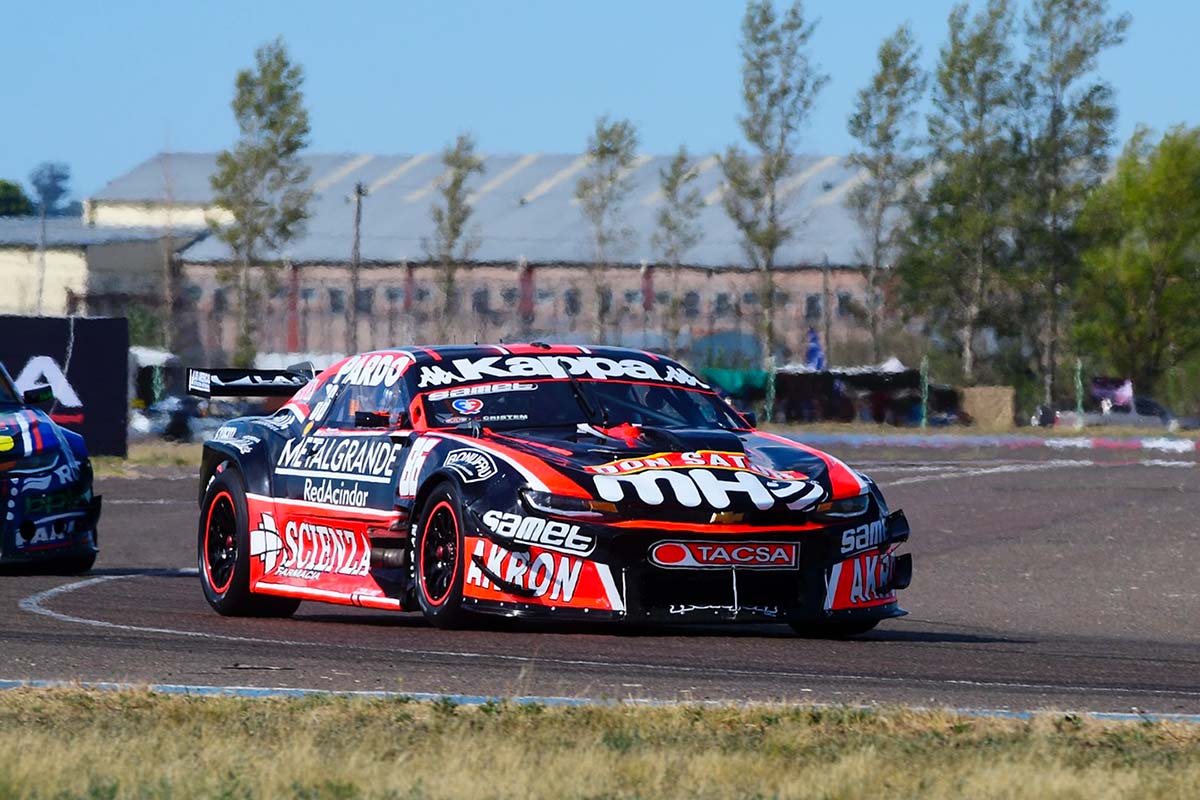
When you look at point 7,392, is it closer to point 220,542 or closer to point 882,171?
point 220,542

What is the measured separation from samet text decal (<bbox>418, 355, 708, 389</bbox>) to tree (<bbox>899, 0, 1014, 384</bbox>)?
2061 inches

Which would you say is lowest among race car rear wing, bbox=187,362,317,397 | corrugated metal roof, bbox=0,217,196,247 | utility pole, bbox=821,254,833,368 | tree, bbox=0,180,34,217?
race car rear wing, bbox=187,362,317,397

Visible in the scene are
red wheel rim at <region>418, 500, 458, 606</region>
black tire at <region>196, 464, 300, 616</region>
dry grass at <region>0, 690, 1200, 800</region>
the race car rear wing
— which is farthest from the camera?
the race car rear wing

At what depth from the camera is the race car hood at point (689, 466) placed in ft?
28.3

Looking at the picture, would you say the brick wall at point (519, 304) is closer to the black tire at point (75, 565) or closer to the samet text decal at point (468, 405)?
the black tire at point (75, 565)

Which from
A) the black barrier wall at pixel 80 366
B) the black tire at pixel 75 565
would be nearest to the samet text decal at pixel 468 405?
the black tire at pixel 75 565

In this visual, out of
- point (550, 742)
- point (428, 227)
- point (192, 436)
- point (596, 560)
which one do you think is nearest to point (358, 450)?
point (596, 560)

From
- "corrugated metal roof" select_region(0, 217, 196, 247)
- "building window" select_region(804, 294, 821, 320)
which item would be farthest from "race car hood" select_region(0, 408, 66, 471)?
"corrugated metal roof" select_region(0, 217, 196, 247)

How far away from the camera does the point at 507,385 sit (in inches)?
385

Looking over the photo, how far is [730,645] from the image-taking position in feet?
29.0

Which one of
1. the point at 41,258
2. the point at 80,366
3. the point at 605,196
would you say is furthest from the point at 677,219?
the point at 80,366

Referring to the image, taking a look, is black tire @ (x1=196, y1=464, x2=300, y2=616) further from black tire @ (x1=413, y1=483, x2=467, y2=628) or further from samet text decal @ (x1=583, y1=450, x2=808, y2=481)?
samet text decal @ (x1=583, y1=450, x2=808, y2=481)

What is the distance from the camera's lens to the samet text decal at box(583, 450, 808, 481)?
344 inches

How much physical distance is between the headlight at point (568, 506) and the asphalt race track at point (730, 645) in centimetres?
54
